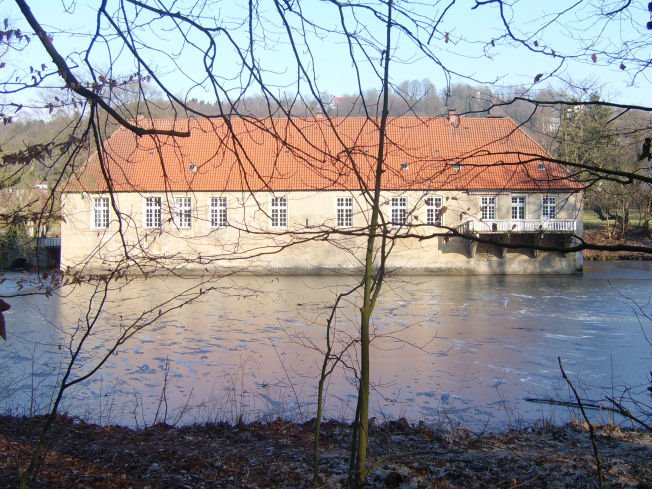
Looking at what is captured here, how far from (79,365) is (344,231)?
824cm

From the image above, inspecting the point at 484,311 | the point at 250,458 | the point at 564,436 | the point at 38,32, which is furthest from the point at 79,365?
the point at 484,311

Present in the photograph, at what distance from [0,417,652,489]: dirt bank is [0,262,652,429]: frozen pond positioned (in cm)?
76

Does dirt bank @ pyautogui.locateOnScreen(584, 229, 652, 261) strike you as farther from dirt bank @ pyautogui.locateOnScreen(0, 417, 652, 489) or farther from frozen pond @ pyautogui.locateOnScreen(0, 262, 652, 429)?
dirt bank @ pyautogui.locateOnScreen(0, 417, 652, 489)

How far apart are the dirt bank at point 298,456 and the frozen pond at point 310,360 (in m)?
0.76

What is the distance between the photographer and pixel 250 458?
4988mm

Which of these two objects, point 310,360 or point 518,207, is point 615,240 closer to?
point 518,207

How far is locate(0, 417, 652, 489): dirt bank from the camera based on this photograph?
166 inches

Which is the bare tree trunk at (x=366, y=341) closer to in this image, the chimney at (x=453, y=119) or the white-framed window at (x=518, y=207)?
the chimney at (x=453, y=119)

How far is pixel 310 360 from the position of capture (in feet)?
34.6

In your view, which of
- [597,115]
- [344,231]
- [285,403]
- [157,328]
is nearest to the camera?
[344,231]

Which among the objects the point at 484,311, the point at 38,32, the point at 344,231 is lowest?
the point at 484,311

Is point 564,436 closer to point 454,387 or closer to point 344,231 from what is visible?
point 454,387

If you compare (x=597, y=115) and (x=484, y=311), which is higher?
(x=597, y=115)

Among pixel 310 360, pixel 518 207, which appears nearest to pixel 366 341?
pixel 310 360
